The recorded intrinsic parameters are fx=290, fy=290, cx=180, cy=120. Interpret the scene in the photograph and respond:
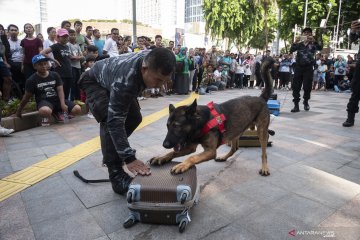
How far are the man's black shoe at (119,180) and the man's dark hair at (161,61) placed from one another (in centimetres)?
142

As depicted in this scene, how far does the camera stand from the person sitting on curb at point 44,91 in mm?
6461

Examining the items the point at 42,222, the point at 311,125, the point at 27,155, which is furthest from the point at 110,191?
the point at 311,125

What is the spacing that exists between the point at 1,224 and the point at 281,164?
367cm

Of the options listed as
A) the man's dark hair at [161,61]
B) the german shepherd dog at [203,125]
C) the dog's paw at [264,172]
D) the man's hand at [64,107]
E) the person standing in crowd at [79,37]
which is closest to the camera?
the man's dark hair at [161,61]

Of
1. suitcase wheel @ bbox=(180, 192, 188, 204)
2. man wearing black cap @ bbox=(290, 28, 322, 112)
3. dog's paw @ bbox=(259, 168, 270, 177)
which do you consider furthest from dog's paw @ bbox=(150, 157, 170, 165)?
man wearing black cap @ bbox=(290, 28, 322, 112)

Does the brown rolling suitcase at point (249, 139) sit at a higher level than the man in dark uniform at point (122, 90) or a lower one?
lower

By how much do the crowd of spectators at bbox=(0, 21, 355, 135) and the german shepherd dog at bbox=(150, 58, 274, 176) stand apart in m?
1.48

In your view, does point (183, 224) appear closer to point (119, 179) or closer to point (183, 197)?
point (183, 197)

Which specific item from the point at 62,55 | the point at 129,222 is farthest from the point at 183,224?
the point at 62,55

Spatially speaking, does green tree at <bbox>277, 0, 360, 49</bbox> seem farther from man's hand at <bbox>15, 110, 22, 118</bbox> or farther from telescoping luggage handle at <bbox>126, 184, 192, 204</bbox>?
telescoping luggage handle at <bbox>126, 184, 192, 204</bbox>

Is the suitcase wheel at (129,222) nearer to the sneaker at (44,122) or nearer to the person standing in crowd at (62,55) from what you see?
the sneaker at (44,122)

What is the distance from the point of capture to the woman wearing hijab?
44.0 feet

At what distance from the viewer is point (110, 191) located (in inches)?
137

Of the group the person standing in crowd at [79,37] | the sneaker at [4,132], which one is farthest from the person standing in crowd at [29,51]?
the sneaker at [4,132]
